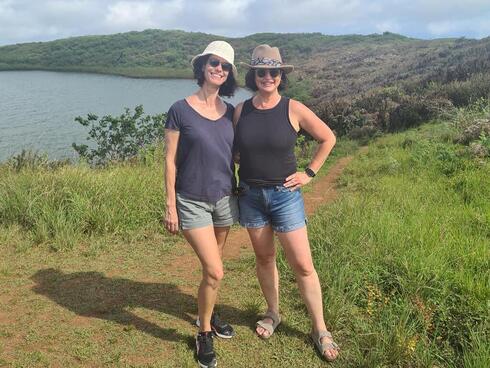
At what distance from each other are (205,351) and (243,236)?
2819 mm

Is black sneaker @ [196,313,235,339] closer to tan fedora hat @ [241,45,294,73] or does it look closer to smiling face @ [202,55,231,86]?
smiling face @ [202,55,231,86]

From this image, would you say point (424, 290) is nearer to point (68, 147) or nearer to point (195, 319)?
point (195, 319)

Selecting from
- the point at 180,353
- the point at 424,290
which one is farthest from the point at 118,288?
the point at 424,290

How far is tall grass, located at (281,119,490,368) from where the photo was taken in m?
3.03

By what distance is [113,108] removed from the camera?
29141mm

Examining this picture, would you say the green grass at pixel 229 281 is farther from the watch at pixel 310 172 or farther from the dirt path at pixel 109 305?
the watch at pixel 310 172

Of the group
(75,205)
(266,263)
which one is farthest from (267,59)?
(75,205)

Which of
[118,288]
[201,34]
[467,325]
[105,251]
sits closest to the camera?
[467,325]

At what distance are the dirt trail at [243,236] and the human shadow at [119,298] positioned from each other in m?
0.53

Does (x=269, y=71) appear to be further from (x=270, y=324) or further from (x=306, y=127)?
(x=270, y=324)

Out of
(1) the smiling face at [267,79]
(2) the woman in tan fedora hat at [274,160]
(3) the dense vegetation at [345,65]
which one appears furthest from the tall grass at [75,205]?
(3) the dense vegetation at [345,65]

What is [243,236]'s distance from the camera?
5820 millimetres

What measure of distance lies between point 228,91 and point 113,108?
2760 cm

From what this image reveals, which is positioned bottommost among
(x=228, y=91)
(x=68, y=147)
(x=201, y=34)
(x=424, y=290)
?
(x=68, y=147)
